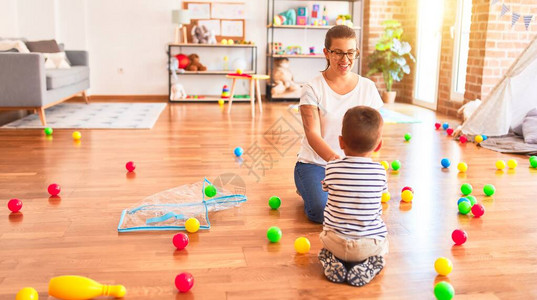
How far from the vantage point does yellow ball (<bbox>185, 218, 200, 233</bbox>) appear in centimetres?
233

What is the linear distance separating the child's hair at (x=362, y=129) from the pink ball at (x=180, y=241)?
2.57 feet

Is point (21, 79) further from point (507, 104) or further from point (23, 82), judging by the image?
point (507, 104)

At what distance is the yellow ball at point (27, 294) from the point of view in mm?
1614

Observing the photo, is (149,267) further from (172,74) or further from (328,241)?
(172,74)

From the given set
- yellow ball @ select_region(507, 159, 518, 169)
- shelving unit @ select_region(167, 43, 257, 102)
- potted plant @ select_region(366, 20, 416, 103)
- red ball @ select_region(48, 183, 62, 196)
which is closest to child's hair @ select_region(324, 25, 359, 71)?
red ball @ select_region(48, 183, 62, 196)

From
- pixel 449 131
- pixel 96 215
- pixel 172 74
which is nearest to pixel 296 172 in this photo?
pixel 96 215

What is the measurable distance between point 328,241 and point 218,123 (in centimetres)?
400

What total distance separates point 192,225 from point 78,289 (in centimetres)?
72

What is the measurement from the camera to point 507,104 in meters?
4.69

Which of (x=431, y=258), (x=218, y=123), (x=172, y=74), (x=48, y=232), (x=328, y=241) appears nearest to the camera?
(x=328, y=241)

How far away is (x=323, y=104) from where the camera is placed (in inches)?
100.0

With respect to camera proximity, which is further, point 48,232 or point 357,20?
point 357,20

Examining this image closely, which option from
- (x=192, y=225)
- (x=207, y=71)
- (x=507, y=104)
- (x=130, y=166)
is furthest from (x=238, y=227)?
(x=207, y=71)

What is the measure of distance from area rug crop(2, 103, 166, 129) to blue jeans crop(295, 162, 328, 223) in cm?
301
